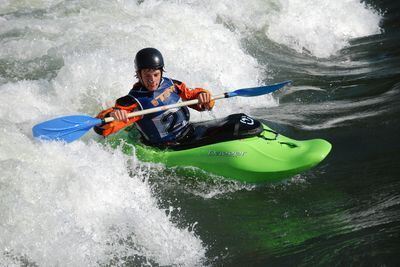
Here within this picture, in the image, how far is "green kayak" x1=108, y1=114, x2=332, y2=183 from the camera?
539 cm

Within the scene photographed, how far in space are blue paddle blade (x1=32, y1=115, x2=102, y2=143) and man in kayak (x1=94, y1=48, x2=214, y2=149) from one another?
0.36 ft

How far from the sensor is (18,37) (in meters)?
9.30

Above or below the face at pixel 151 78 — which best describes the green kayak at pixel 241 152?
below

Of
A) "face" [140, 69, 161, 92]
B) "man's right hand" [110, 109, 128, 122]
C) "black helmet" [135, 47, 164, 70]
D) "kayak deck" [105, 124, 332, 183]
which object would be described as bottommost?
"kayak deck" [105, 124, 332, 183]

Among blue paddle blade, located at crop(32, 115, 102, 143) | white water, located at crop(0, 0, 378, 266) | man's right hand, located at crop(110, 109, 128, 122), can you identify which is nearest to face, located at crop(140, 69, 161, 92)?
man's right hand, located at crop(110, 109, 128, 122)

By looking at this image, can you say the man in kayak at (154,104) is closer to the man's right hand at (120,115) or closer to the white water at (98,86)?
the man's right hand at (120,115)

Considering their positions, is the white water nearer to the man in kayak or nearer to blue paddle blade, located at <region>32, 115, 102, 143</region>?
blue paddle blade, located at <region>32, 115, 102, 143</region>

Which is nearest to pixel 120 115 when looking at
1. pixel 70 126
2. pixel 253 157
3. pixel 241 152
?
pixel 70 126

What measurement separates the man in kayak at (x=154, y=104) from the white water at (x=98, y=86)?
1.14 feet

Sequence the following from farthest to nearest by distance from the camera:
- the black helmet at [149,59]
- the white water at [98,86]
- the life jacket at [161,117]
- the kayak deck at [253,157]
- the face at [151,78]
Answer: the life jacket at [161,117], the face at [151,78], the black helmet at [149,59], the kayak deck at [253,157], the white water at [98,86]

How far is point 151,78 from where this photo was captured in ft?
18.6

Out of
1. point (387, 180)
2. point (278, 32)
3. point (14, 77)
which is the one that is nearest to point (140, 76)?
point (387, 180)

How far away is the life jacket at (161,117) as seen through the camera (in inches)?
228

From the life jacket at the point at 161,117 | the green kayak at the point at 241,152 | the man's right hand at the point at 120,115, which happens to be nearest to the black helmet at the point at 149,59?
the life jacket at the point at 161,117
